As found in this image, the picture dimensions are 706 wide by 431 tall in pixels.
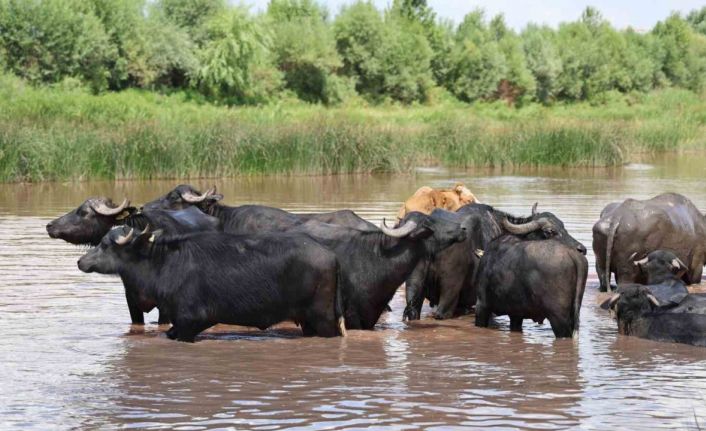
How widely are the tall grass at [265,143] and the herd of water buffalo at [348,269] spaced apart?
15.8 meters

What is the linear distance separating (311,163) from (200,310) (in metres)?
21.2

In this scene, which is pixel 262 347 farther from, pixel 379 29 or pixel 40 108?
pixel 379 29

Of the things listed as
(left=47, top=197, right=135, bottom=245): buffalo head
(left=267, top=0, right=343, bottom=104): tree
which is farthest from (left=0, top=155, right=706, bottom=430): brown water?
(left=267, top=0, right=343, bottom=104): tree

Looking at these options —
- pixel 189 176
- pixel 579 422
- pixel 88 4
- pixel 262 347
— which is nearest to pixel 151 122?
pixel 189 176

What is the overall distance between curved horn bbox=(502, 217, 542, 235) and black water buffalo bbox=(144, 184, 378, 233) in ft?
4.36

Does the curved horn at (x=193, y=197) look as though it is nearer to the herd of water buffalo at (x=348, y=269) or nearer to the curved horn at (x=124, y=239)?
the herd of water buffalo at (x=348, y=269)

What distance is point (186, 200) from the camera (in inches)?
524

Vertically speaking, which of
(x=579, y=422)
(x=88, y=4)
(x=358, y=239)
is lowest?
(x=579, y=422)

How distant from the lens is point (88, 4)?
54719 millimetres

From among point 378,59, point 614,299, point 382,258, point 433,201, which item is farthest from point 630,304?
point 378,59

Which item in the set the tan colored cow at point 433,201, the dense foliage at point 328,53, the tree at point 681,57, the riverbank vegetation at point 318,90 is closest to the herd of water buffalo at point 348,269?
the tan colored cow at point 433,201

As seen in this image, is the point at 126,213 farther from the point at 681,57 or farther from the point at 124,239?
the point at 681,57

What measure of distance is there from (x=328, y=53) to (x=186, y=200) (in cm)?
5313

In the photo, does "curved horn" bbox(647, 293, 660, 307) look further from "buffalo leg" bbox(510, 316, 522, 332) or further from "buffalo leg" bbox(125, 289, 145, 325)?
"buffalo leg" bbox(125, 289, 145, 325)
